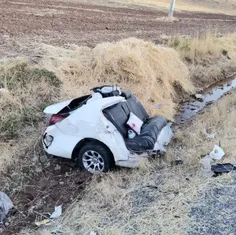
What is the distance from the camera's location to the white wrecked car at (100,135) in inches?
267

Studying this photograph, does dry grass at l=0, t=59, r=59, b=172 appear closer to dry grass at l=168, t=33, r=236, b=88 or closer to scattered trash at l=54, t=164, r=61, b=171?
scattered trash at l=54, t=164, r=61, b=171

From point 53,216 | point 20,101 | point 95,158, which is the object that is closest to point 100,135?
point 95,158

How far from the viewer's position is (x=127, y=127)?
715cm

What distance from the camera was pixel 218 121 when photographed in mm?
10016

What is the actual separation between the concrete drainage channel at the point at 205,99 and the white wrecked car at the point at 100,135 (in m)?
4.09

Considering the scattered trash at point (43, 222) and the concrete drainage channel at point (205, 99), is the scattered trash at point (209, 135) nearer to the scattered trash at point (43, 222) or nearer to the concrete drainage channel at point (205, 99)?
the concrete drainage channel at point (205, 99)

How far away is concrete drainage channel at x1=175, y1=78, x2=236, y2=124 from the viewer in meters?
11.8

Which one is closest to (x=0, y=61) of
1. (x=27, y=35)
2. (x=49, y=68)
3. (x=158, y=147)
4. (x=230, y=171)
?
(x=49, y=68)

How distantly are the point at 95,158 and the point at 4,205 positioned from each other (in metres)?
1.65

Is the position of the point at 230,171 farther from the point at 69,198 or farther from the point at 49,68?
the point at 49,68

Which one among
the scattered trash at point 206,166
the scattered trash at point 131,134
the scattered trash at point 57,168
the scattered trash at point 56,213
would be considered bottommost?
the scattered trash at point 56,213

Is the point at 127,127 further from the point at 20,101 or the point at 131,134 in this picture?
the point at 20,101

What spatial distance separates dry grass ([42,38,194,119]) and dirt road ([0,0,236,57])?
1.42 metres

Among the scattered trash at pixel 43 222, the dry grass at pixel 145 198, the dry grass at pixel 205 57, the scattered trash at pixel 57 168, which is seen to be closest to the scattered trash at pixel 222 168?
the dry grass at pixel 145 198
